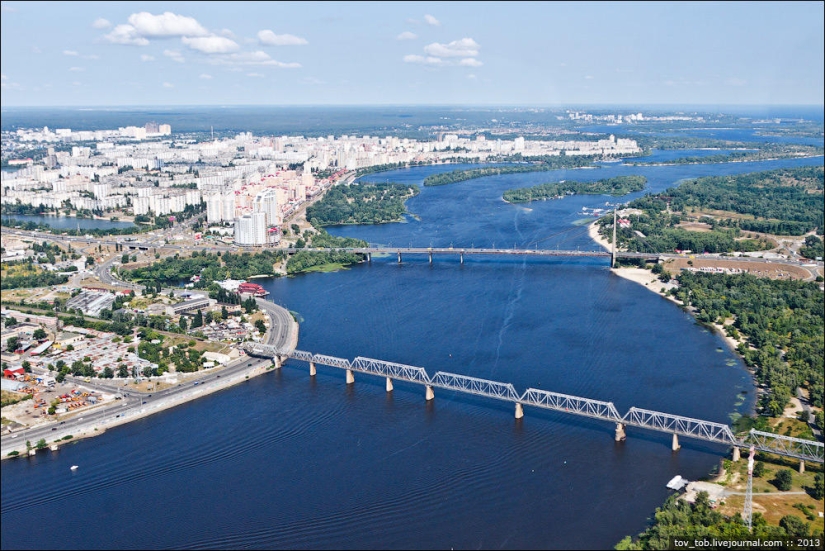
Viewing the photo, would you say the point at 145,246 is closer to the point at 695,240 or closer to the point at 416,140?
the point at 695,240

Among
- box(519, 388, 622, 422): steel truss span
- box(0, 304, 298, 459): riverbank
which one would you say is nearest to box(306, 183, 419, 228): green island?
box(0, 304, 298, 459): riverbank

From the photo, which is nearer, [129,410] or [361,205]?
[129,410]

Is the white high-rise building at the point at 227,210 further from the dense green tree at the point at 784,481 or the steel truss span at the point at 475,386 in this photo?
the dense green tree at the point at 784,481

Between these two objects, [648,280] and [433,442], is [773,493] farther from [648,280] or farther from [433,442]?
[648,280]

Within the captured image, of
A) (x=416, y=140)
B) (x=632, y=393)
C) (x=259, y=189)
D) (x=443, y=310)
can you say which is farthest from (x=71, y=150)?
(x=632, y=393)

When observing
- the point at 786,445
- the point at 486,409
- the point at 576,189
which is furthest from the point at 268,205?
the point at 786,445

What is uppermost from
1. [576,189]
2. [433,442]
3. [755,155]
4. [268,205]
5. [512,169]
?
[755,155]
